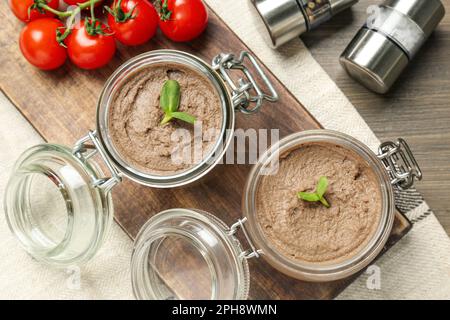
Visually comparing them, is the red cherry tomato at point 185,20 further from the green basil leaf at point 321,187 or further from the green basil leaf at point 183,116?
the green basil leaf at point 321,187

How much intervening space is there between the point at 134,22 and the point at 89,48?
0.14 metres

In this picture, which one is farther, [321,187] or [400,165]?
[400,165]

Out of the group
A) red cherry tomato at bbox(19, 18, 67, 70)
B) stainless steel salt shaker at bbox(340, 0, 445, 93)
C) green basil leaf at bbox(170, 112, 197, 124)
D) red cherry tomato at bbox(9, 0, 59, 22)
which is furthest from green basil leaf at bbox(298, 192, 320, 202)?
red cherry tomato at bbox(9, 0, 59, 22)

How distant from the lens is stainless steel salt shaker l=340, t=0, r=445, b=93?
157 centimetres

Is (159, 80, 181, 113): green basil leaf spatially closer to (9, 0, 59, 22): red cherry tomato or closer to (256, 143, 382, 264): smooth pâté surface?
(256, 143, 382, 264): smooth pâté surface

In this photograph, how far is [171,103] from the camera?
139 centimetres

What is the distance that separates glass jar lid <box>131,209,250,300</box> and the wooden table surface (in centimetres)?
60

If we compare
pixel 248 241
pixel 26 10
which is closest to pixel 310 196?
pixel 248 241

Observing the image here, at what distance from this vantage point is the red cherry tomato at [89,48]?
58.6 inches

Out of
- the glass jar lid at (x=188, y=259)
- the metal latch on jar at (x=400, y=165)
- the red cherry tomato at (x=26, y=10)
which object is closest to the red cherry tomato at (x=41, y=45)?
the red cherry tomato at (x=26, y=10)

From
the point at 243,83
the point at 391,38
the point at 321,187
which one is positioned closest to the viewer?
the point at 321,187

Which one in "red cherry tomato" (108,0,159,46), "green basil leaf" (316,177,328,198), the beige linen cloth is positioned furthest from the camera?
the beige linen cloth

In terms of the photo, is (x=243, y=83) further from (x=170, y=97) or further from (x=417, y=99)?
(x=417, y=99)

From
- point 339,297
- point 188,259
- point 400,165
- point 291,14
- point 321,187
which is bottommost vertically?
point 339,297
